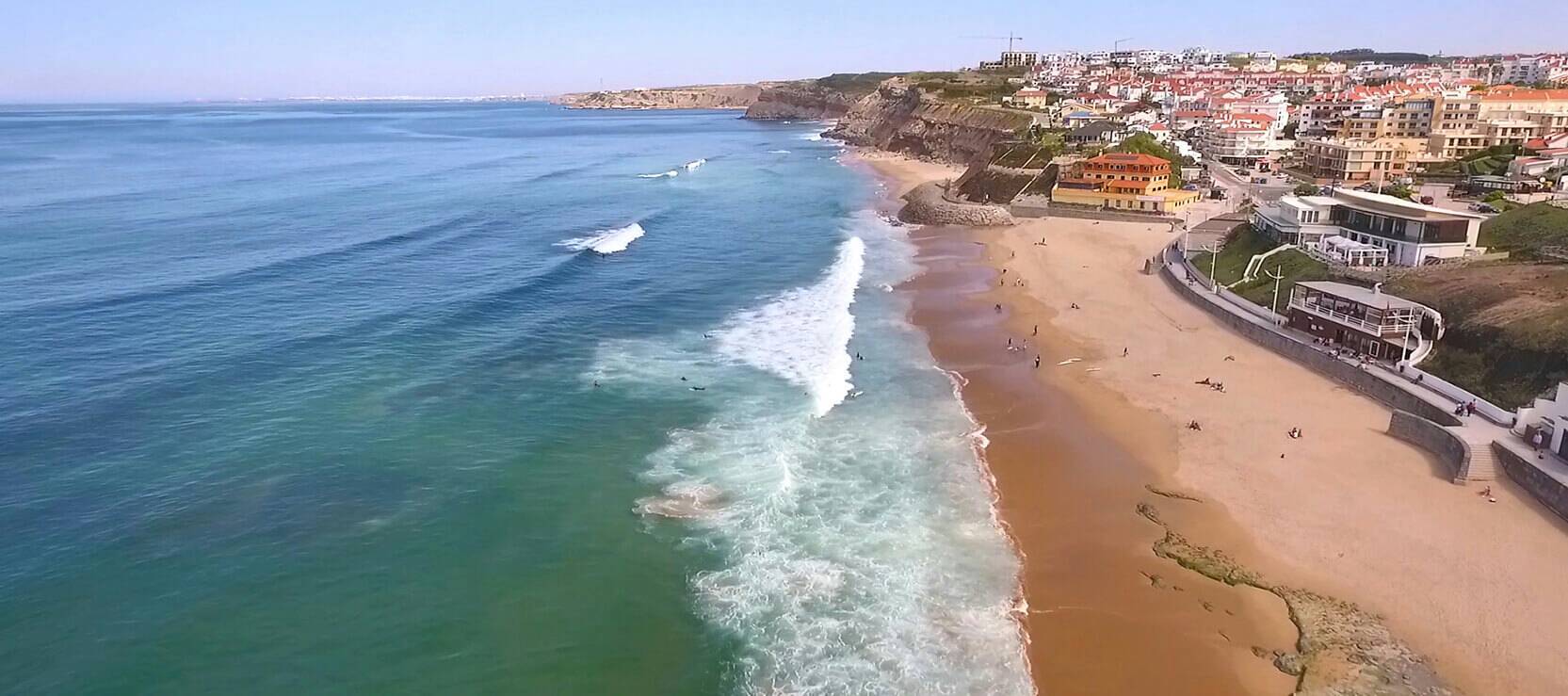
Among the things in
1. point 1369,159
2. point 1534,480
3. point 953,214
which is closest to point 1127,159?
point 953,214

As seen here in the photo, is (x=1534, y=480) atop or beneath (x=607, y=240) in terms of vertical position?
beneath

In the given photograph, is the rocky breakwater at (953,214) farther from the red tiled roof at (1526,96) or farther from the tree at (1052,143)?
the red tiled roof at (1526,96)

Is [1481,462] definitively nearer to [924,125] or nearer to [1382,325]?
[1382,325]

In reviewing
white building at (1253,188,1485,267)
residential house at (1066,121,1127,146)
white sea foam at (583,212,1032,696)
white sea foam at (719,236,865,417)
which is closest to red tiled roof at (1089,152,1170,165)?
residential house at (1066,121,1127,146)

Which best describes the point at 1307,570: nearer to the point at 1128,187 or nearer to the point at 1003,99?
the point at 1128,187

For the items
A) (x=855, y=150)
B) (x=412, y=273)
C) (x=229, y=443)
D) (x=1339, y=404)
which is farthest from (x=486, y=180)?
(x=1339, y=404)
